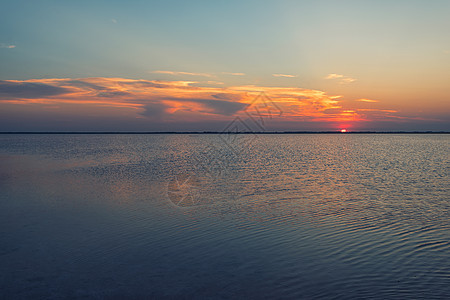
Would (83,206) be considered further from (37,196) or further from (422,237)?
(422,237)

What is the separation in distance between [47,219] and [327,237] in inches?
461

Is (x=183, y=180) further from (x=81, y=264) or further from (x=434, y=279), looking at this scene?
(x=434, y=279)

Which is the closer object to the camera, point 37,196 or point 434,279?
point 434,279

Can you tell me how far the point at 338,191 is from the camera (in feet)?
66.2

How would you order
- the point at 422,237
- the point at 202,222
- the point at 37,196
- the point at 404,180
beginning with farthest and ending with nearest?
1. the point at 404,180
2. the point at 37,196
3. the point at 202,222
4. the point at 422,237

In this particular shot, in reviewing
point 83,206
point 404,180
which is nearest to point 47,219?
point 83,206

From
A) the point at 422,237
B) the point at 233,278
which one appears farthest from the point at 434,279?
the point at 233,278

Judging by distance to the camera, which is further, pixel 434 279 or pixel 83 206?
pixel 83 206

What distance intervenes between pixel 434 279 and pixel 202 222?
820cm

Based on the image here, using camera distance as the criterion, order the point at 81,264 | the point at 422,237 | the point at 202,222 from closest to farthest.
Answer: the point at 81,264 → the point at 422,237 → the point at 202,222

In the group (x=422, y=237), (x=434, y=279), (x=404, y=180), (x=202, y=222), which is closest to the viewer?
(x=434, y=279)

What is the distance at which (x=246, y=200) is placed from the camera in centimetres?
1767

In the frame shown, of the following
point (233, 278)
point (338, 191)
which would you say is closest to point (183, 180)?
point (338, 191)

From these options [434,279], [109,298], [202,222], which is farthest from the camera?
[202,222]
